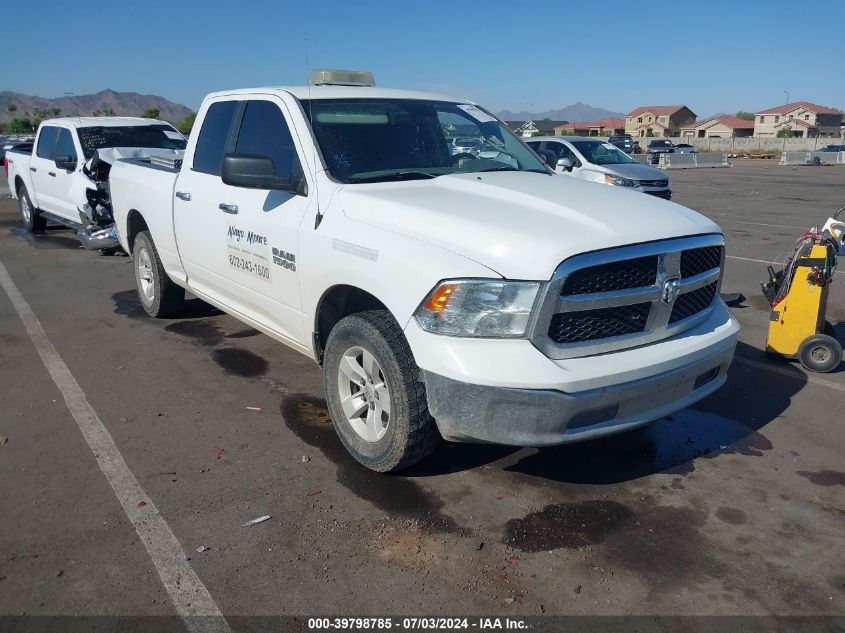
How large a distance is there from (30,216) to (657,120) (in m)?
125

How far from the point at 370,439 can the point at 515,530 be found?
3.19ft

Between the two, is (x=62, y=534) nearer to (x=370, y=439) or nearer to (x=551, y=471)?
(x=370, y=439)

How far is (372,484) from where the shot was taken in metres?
3.97

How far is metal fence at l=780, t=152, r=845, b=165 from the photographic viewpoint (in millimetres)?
47344

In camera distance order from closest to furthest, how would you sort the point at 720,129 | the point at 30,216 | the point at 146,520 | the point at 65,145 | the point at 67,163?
1. the point at 146,520
2. the point at 67,163
3. the point at 65,145
4. the point at 30,216
5. the point at 720,129

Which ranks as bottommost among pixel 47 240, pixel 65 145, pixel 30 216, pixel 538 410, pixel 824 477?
pixel 824 477

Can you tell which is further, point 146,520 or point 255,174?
point 255,174

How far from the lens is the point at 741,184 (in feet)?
90.9

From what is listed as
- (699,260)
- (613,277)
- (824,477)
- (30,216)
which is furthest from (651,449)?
(30,216)

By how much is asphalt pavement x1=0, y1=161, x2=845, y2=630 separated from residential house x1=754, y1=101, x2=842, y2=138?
119 m

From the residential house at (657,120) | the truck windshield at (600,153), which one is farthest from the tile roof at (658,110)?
the truck windshield at (600,153)

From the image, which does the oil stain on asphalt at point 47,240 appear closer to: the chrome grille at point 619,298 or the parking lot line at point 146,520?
the parking lot line at point 146,520

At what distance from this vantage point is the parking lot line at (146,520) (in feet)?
9.68

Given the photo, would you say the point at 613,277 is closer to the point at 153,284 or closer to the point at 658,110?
the point at 153,284
